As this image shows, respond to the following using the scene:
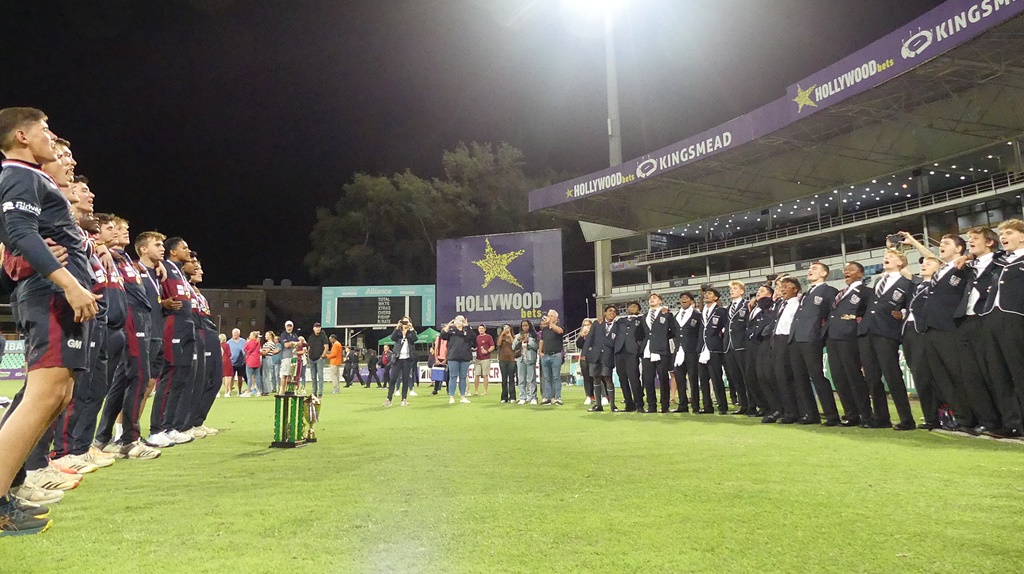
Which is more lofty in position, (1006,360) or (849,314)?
(849,314)

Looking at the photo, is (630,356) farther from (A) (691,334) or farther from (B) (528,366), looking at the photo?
(B) (528,366)

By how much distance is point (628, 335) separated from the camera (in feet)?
34.9

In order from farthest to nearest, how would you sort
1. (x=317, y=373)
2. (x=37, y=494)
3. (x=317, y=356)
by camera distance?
(x=317, y=356), (x=317, y=373), (x=37, y=494)

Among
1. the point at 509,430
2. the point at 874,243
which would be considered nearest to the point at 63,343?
the point at 509,430

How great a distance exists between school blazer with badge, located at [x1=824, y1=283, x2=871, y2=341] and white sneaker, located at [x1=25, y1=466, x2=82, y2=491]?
7.26m

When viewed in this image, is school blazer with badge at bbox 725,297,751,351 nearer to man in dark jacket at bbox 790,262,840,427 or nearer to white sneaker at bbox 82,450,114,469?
man in dark jacket at bbox 790,262,840,427

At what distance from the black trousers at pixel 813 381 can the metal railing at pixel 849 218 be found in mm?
25916

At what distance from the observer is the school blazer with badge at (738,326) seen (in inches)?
360

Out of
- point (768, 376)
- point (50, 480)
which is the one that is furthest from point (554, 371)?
point (50, 480)

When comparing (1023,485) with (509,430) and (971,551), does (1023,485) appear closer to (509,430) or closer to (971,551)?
(971,551)

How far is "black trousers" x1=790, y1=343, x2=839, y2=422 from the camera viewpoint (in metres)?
7.36

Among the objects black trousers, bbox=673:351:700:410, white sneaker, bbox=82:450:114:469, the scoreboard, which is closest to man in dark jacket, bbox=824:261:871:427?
black trousers, bbox=673:351:700:410

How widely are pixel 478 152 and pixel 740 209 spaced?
987 inches

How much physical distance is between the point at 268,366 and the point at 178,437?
490 inches
